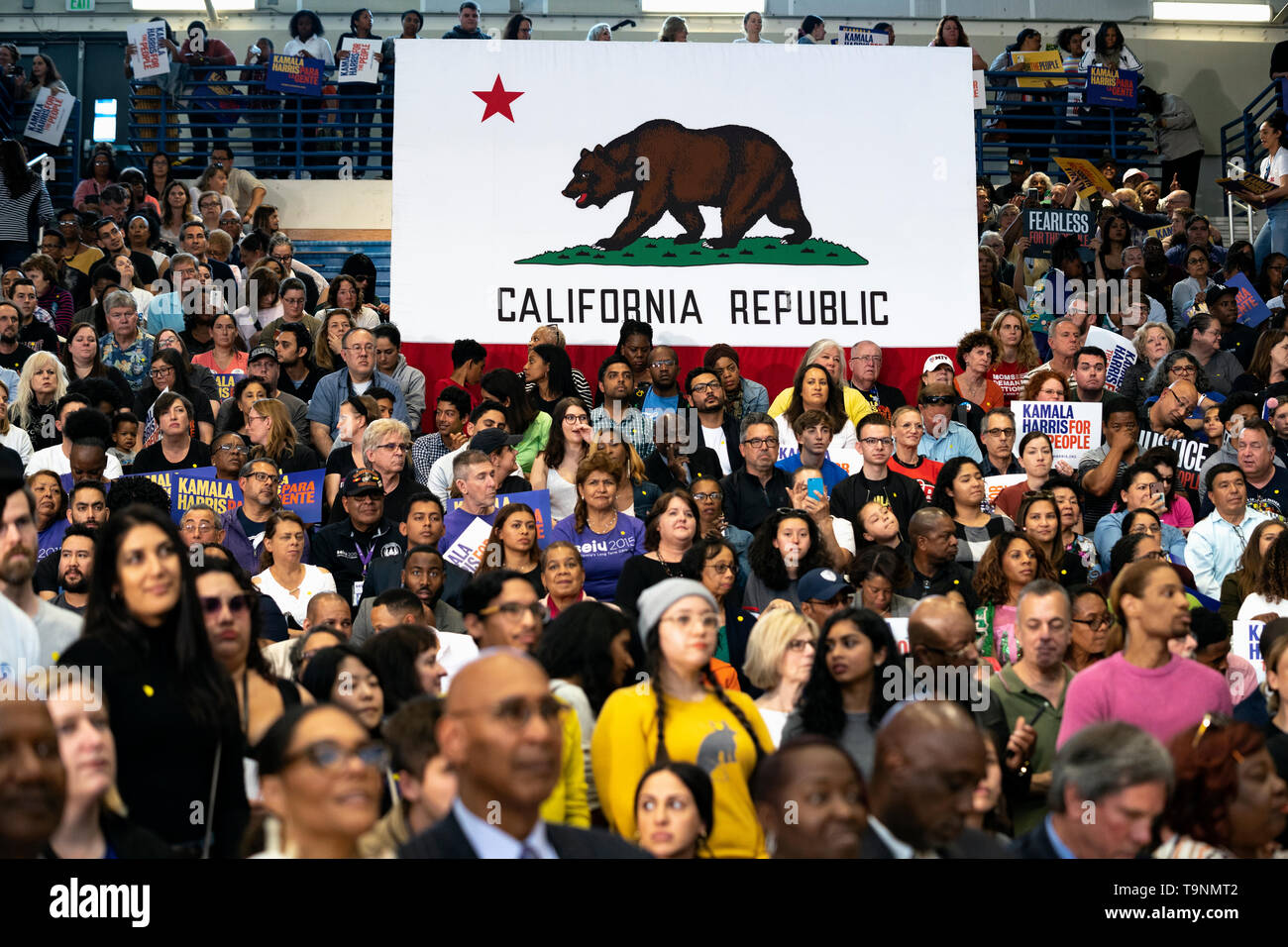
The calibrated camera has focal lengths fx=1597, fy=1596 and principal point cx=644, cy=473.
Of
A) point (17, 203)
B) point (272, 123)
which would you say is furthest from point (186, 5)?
point (17, 203)

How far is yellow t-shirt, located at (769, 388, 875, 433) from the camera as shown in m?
9.14

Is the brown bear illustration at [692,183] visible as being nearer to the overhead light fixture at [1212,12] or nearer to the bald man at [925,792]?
the bald man at [925,792]

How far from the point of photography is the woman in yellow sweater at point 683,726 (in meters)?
4.46

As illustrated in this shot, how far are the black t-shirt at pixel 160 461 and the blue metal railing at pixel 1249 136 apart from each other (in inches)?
454

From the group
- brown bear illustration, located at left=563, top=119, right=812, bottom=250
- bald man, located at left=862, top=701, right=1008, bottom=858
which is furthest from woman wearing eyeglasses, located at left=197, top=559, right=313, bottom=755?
brown bear illustration, located at left=563, top=119, right=812, bottom=250

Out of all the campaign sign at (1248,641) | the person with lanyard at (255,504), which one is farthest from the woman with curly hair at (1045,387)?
the person with lanyard at (255,504)

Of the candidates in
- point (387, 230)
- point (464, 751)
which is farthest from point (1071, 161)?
point (464, 751)

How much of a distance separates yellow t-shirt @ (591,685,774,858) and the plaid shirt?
6005mm

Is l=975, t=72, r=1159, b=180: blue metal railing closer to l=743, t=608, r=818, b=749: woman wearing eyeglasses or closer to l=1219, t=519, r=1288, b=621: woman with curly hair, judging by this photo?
l=1219, t=519, r=1288, b=621: woman with curly hair

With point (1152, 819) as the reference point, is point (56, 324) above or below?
above

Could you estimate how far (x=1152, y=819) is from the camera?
12.1 ft

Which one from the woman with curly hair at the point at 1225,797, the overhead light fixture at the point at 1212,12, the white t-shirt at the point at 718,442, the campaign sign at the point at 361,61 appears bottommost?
the woman with curly hair at the point at 1225,797
